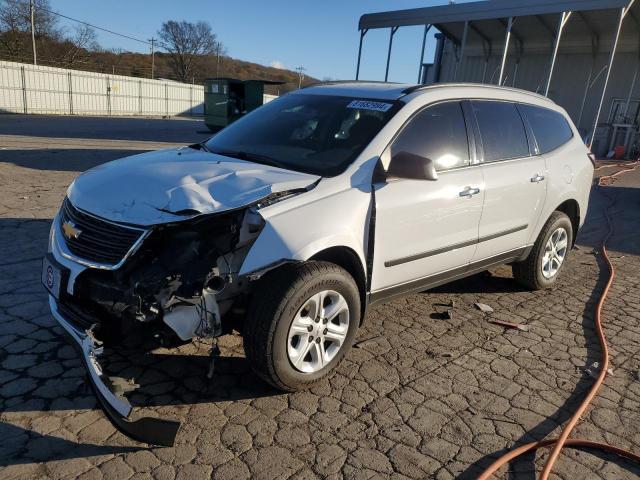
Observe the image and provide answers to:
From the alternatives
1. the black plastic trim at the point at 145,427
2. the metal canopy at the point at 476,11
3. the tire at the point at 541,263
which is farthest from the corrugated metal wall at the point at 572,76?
the black plastic trim at the point at 145,427

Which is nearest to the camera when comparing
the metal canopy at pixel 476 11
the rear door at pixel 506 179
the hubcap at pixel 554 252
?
the rear door at pixel 506 179

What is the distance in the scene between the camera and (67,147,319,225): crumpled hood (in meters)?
2.79

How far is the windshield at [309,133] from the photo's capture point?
3.50m

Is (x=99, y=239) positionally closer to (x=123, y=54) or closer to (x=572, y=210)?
(x=572, y=210)

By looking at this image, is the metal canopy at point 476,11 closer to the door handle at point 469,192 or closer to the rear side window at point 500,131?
the rear side window at point 500,131

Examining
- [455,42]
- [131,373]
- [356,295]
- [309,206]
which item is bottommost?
Answer: [131,373]

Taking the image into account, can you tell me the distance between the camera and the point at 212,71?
79.2 m

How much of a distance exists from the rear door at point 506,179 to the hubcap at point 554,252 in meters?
0.50

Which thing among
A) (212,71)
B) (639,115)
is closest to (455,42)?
(639,115)

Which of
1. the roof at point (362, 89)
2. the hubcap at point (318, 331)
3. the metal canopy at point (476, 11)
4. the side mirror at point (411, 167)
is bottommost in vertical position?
the hubcap at point (318, 331)

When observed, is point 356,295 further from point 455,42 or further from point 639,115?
point 455,42

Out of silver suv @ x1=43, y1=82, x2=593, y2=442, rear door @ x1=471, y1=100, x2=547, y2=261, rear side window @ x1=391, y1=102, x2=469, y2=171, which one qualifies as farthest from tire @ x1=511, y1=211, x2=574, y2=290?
rear side window @ x1=391, y1=102, x2=469, y2=171

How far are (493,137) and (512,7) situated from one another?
51.4 feet

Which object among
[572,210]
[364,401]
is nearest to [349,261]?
[364,401]
